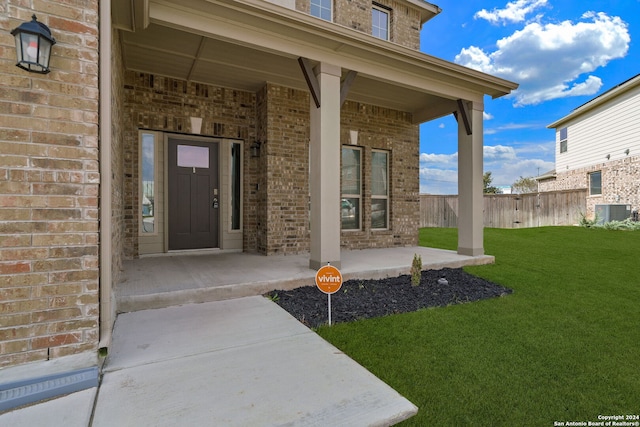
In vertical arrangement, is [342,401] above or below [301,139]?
below

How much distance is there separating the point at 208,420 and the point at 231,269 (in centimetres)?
298

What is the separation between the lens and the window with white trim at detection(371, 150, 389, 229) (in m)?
7.27

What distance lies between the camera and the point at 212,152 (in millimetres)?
6062

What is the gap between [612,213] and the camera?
43.5 feet

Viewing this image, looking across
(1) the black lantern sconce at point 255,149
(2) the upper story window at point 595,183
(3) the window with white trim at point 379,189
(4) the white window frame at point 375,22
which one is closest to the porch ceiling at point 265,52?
(1) the black lantern sconce at point 255,149

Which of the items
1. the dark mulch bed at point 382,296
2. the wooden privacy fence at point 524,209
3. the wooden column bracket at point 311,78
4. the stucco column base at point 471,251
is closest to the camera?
the dark mulch bed at point 382,296

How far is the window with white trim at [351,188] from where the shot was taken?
6.91m

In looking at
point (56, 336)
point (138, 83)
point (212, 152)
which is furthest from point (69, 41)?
point (212, 152)

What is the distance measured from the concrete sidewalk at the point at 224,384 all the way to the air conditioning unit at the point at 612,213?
51.3 feet

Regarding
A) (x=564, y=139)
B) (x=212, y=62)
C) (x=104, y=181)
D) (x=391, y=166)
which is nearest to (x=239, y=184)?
(x=212, y=62)

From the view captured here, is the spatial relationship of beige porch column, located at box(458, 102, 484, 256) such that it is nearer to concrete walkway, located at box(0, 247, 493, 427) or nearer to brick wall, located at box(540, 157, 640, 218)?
concrete walkway, located at box(0, 247, 493, 427)

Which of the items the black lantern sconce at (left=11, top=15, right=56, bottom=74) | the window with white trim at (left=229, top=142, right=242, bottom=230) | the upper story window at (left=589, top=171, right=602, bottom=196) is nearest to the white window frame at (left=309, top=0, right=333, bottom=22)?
the window with white trim at (left=229, top=142, right=242, bottom=230)

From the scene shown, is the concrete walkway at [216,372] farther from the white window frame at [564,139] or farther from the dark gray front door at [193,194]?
the white window frame at [564,139]

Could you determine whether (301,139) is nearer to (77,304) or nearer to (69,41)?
(69,41)
